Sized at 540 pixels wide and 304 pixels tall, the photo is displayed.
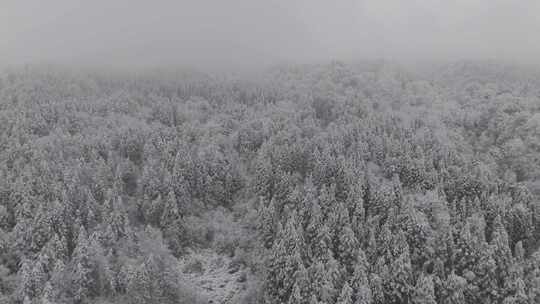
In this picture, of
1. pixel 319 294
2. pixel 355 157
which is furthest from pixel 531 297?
pixel 355 157

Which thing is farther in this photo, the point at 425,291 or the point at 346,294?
the point at 425,291

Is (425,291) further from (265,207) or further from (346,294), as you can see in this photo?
(265,207)

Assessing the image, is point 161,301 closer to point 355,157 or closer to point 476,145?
point 355,157

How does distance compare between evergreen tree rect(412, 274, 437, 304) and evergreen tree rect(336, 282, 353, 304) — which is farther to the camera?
evergreen tree rect(412, 274, 437, 304)

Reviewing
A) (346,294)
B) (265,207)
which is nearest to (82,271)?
(265,207)

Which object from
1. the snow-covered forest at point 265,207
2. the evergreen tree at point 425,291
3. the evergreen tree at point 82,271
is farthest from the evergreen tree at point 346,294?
the evergreen tree at point 82,271

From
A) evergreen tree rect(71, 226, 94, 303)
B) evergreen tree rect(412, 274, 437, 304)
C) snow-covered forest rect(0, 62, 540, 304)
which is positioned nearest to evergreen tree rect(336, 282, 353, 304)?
snow-covered forest rect(0, 62, 540, 304)

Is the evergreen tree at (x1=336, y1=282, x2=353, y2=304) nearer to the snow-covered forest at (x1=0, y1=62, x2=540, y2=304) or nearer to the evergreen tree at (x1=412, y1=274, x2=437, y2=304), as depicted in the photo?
the snow-covered forest at (x1=0, y1=62, x2=540, y2=304)

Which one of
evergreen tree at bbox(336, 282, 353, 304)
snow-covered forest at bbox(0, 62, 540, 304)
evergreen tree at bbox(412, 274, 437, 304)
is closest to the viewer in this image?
evergreen tree at bbox(336, 282, 353, 304)
